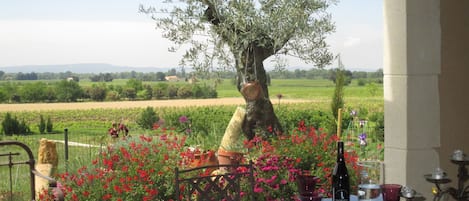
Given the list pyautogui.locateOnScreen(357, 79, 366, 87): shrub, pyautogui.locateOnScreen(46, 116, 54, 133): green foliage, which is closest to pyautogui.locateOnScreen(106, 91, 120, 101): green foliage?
pyautogui.locateOnScreen(46, 116, 54, 133): green foliage

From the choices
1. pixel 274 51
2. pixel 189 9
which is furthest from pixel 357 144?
pixel 189 9

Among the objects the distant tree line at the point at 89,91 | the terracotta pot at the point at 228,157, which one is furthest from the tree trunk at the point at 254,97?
the distant tree line at the point at 89,91

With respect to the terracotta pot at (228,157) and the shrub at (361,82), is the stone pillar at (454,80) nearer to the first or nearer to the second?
the terracotta pot at (228,157)

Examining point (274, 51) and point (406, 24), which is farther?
point (274, 51)

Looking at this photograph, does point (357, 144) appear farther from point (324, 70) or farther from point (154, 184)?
point (154, 184)

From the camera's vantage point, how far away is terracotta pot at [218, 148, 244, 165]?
585 cm

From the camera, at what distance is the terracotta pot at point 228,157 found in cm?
585

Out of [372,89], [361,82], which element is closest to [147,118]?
[361,82]

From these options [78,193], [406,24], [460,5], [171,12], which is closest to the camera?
[406,24]

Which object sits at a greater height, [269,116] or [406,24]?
[406,24]

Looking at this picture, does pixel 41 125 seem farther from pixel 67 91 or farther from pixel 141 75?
pixel 141 75

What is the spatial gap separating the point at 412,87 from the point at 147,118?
5441 millimetres

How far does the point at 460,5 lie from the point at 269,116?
11.6 feet

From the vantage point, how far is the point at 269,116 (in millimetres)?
7059
